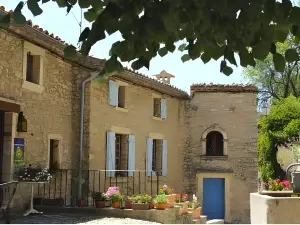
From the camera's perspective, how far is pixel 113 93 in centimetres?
1298

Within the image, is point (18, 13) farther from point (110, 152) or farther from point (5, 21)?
point (110, 152)

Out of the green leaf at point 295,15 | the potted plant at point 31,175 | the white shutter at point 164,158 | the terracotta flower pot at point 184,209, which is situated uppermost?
the green leaf at point 295,15

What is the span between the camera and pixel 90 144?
467 inches

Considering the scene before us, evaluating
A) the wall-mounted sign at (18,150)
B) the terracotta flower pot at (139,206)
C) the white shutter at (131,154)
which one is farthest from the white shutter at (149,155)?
the wall-mounted sign at (18,150)

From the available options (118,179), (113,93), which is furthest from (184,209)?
(113,93)

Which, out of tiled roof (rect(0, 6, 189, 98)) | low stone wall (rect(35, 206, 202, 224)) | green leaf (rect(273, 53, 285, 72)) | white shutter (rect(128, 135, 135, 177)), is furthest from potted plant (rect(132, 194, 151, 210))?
green leaf (rect(273, 53, 285, 72))

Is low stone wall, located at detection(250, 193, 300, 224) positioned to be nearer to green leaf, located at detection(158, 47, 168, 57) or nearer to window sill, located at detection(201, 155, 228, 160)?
green leaf, located at detection(158, 47, 168, 57)

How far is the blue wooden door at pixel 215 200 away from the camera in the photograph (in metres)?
17.1

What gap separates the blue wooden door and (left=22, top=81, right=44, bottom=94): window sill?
8879mm

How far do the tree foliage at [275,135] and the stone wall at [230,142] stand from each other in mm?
354

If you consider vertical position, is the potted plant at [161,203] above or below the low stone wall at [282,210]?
below

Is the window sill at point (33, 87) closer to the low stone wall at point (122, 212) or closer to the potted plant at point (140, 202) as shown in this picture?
the low stone wall at point (122, 212)

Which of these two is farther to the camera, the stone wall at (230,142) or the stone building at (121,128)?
the stone wall at (230,142)

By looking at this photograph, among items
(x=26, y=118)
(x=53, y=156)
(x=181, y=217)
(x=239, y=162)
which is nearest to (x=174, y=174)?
(x=239, y=162)
